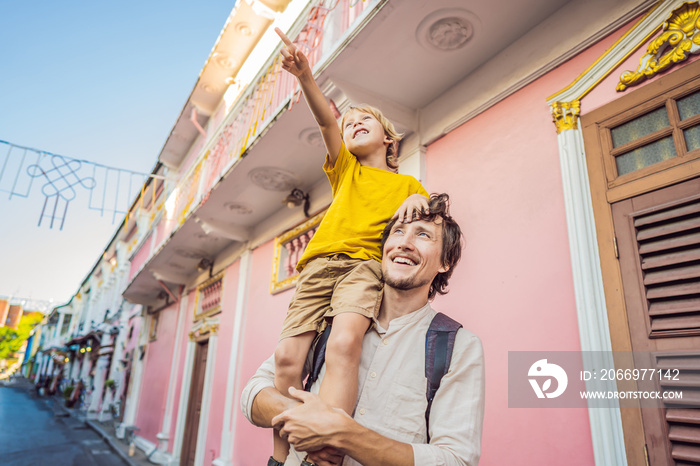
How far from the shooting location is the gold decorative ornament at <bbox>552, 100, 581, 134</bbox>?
295 centimetres

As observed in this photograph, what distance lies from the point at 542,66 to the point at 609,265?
1.65m

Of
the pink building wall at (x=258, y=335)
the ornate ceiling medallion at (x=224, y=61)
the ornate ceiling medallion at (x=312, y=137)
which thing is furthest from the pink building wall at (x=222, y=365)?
the ornate ceiling medallion at (x=224, y=61)

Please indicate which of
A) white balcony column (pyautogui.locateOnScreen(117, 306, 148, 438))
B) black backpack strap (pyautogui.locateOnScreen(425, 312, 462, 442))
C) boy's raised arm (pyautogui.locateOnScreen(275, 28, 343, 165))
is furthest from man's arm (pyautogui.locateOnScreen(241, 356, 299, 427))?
white balcony column (pyautogui.locateOnScreen(117, 306, 148, 438))

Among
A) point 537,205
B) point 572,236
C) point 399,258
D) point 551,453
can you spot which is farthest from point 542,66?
point 551,453

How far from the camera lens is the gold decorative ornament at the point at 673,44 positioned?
7.86 feet

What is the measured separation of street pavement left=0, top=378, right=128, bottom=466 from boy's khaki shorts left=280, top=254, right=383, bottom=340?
1110 cm

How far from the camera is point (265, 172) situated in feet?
19.1

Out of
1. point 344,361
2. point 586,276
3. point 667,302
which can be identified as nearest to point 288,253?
point 586,276

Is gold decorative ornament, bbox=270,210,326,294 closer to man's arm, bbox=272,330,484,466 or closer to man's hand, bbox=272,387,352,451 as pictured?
man's arm, bbox=272,330,484,466

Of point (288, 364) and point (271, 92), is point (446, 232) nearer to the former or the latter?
point (288, 364)

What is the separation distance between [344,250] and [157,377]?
1201 cm

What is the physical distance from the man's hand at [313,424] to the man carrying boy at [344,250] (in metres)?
0.14

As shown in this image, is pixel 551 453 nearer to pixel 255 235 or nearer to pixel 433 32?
pixel 433 32

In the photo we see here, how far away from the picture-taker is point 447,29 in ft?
11.3
